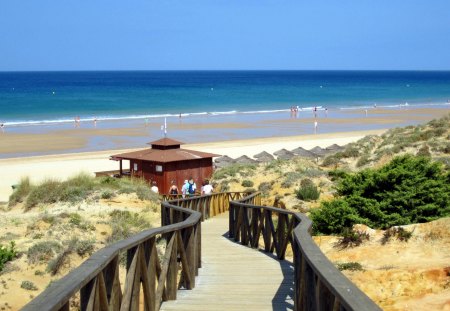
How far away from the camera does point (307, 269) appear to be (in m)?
5.72

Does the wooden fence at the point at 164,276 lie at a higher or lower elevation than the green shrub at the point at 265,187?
higher

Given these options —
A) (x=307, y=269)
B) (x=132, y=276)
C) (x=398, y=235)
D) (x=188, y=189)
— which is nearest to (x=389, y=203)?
(x=398, y=235)

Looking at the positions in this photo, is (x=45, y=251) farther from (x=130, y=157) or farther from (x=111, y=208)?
(x=130, y=157)

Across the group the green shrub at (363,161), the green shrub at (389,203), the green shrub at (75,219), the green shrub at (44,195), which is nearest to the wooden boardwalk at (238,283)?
the green shrub at (389,203)

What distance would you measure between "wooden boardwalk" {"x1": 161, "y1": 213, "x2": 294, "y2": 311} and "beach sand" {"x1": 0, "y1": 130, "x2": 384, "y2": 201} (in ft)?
62.2

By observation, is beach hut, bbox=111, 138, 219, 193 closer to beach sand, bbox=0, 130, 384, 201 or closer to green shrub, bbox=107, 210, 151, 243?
beach sand, bbox=0, 130, 384, 201

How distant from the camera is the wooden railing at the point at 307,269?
13.6ft

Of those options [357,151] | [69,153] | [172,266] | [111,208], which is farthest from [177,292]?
[69,153]

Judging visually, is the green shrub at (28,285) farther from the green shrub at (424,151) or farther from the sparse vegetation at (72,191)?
the green shrub at (424,151)

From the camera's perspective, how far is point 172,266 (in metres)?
7.38

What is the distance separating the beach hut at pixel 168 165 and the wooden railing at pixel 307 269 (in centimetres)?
1252

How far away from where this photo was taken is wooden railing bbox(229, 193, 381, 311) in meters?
4.14

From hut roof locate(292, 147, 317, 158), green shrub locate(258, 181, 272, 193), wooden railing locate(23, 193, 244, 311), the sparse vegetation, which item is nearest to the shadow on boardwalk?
wooden railing locate(23, 193, 244, 311)

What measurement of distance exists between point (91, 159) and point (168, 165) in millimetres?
15065
